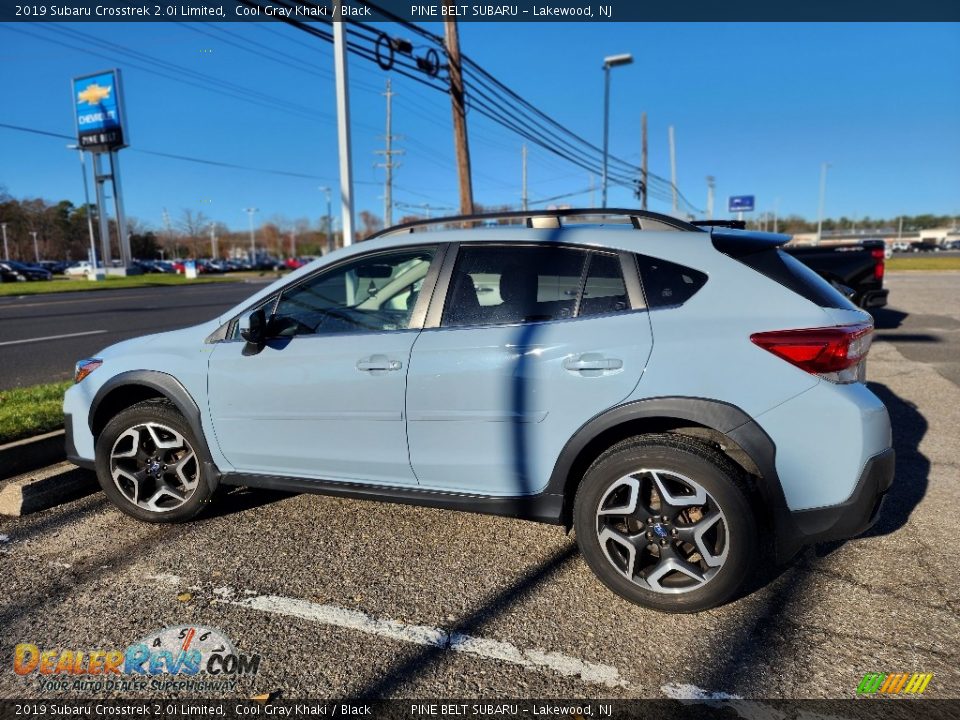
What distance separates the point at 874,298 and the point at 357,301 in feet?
30.4

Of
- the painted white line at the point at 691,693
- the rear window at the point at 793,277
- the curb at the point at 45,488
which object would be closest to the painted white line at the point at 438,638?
the painted white line at the point at 691,693

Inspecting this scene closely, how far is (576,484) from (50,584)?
2.50m

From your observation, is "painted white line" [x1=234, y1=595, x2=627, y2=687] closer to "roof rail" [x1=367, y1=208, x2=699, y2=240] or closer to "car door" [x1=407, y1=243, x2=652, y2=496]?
"car door" [x1=407, y1=243, x2=652, y2=496]

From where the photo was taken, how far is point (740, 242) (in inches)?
112

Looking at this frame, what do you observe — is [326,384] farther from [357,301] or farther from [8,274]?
[8,274]

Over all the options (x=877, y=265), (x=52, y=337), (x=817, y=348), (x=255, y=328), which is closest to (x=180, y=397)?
(x=255, y=328)

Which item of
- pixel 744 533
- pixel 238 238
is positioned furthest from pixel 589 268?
pixel 238 238

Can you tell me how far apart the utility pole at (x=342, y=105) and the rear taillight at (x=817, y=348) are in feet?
26.6

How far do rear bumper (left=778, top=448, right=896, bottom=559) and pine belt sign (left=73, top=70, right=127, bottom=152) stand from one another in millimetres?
52405

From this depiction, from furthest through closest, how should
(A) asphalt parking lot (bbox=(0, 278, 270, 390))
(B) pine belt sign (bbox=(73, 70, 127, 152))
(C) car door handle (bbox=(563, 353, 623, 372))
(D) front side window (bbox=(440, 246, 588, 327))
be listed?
(B) pine belt sign (bbox=(73, 70, 127, 152)), (A) asphalt parking lot (bbox=(0, 278, 270, 390)), (D) front side window (bbox=(440, 246, 588, 327)), (C) car door handle (bbox=(563, 353, 623, 372))

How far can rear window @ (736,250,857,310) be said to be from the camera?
2.70 meters

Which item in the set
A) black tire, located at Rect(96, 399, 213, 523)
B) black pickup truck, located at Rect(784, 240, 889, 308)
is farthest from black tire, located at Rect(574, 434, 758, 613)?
black pickup truck, located at Rect(784, 240, 889, 308)

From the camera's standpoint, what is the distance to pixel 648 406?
262 centimetres

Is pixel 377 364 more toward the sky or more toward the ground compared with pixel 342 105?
more toward the ground
